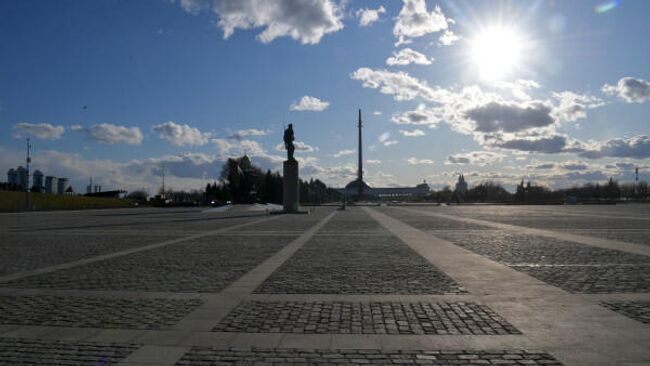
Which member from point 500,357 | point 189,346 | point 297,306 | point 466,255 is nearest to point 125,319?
point 189,346

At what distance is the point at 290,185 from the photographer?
51188 mm

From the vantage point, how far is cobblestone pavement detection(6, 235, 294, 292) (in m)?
10.5

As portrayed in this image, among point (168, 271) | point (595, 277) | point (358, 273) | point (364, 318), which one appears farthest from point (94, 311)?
point (595, 277)

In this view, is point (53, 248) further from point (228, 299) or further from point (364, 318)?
point (364, 318)

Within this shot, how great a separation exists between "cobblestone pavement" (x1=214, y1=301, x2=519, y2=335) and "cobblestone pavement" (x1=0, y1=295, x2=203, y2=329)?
96 cm

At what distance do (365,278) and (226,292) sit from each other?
9.84ft

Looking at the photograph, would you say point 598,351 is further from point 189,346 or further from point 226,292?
point 226,292

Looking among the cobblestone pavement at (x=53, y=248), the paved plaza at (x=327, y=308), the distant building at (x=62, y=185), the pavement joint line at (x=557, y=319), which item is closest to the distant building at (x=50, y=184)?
the distant building at (x=62, y=185)

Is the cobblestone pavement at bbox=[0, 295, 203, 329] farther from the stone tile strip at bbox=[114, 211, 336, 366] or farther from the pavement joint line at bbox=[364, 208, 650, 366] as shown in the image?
the pavement joint line at bbox=[364, 208, 650, 366]

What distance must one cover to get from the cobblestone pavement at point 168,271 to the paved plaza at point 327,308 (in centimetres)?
5

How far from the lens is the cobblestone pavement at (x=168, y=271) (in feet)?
34.4

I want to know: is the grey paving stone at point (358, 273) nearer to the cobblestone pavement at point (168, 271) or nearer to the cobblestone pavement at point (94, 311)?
the cobblestone pavement at point (168, 271)

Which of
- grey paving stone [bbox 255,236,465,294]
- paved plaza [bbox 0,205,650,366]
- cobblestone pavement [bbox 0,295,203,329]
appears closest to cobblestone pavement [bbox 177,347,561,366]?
paved plaza [bbox 0,205,650,366]

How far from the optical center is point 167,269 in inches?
500
